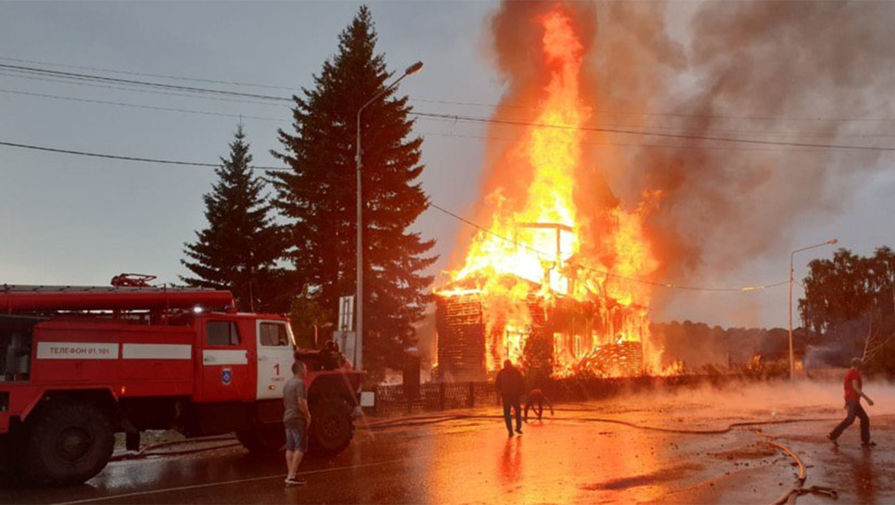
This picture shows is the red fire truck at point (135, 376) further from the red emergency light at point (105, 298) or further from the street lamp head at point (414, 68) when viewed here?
the street lamp head at point (414, 68)

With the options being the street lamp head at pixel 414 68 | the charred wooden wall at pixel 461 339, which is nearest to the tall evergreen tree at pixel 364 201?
the charred wooden wall at pixel 461 339

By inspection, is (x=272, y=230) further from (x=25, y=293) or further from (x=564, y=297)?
(x=25, y=293)

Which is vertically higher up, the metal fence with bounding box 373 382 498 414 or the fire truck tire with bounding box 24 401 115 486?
→ the fire truck tire with bounding box 24 401 115 486

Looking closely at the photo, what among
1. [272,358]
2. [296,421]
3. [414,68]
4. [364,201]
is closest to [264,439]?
[272,358]

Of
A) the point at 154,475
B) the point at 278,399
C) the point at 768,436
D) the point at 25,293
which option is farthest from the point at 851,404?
the point at 25,293

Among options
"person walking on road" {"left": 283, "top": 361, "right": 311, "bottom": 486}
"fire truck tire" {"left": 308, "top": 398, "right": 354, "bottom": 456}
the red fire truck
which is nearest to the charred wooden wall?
the red fire truck

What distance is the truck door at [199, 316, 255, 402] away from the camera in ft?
42.4

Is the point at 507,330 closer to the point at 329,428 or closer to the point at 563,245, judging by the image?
the point at 563,245

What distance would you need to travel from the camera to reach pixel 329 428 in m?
14.3

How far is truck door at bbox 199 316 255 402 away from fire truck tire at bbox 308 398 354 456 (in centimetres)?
142

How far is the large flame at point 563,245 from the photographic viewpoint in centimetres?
4150

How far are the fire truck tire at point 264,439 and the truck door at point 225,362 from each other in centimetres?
160

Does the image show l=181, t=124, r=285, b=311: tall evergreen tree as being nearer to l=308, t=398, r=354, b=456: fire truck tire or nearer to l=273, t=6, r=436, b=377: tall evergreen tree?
l=273, t=6, r=436, b=377: tall evergreen tree

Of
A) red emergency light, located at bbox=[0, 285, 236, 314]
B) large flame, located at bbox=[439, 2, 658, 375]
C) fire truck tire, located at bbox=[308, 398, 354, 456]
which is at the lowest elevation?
fire truck tire, located at bbox=[308, 398, 354, 456]
